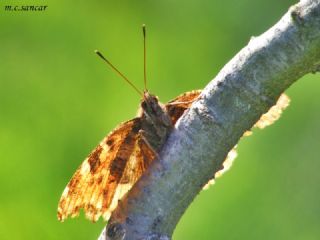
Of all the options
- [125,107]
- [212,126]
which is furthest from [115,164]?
[125,107]

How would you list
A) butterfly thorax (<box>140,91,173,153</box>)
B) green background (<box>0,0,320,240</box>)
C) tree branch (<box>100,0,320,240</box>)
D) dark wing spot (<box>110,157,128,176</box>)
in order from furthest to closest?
green background (<box>0,0,320,240</box>) < dark wing spot (<box>110,157,128,176</box>) < butterfly thorax (<box>140,91,173,153</box>) < tree branch (<box>100,0,320,240</box>)

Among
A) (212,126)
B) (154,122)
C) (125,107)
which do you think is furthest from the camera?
(125,107)

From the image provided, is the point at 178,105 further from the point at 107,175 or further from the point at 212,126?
the point at 212,126

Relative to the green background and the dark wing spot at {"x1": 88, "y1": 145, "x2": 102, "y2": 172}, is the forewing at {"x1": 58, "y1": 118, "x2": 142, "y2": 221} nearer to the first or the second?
the dark wing spot at {"x1": 88, "y1": 145, "x2": 102, "y2": 172}

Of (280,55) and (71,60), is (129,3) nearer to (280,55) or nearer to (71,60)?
(71,60)

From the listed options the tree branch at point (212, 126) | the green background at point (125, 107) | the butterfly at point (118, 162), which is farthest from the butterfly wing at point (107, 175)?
the green background at point (125, 107)

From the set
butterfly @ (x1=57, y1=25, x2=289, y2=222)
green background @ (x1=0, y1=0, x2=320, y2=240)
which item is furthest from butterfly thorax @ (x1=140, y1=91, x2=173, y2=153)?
green background @ (x1=0, y1=0, x2=320, y2=240)
